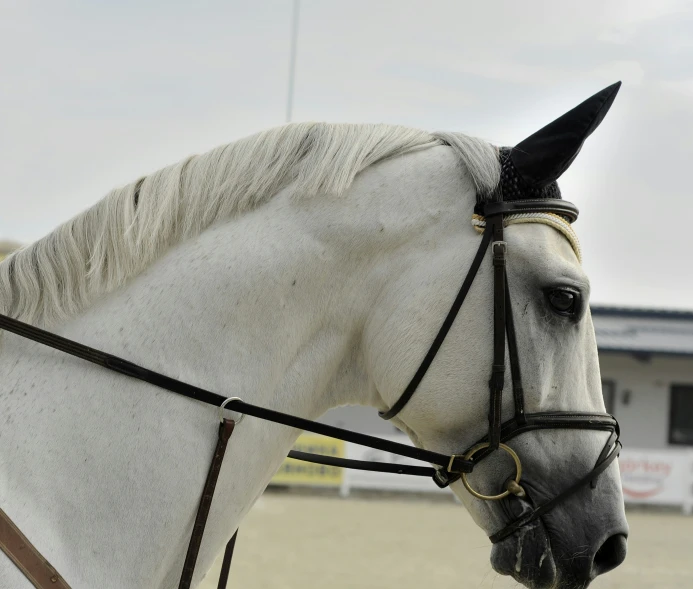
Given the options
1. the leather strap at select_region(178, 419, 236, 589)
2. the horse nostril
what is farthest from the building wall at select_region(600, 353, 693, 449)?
the leather strap at select_region(178, 419, 236, 589)

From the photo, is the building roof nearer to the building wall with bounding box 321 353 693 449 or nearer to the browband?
the building wall with bounding box 321 353 693 449

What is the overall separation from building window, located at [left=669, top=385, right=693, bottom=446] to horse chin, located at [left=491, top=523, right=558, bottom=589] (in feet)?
82.0

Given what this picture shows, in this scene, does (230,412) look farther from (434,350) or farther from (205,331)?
(434,350)

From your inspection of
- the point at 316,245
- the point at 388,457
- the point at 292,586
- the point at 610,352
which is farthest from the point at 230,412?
the point at 610,352

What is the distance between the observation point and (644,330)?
91.5 feet

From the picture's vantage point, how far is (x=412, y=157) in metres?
2.37

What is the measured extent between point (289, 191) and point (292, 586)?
812 centimetres

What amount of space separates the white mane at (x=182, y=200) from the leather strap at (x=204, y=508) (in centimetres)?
53

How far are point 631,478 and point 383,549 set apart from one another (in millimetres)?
9425

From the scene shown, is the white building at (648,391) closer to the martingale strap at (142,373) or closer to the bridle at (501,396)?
the bridle at (501,396)

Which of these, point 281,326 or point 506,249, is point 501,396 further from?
point 281,326

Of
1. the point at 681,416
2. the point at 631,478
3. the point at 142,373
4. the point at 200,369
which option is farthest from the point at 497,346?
the point at 681,416

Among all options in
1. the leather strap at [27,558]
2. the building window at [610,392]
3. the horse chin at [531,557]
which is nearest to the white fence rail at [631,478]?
the building window at [610,392]

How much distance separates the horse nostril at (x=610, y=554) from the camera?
2.22 metres
